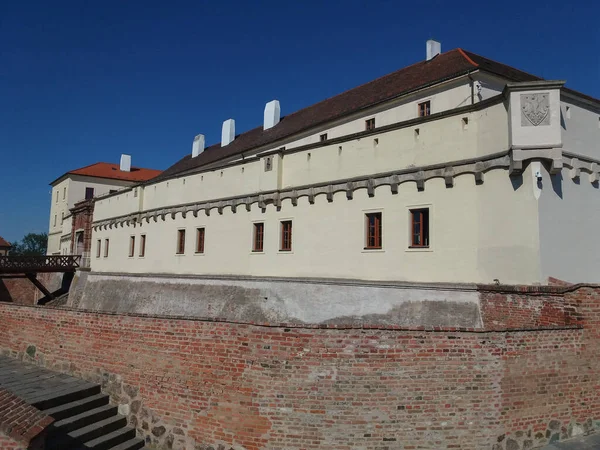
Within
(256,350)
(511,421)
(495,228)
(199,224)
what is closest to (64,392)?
(256,350)

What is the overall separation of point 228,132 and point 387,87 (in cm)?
1500

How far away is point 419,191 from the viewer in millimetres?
13047

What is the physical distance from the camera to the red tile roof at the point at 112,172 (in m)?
48.3

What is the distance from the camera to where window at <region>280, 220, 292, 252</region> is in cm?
1710

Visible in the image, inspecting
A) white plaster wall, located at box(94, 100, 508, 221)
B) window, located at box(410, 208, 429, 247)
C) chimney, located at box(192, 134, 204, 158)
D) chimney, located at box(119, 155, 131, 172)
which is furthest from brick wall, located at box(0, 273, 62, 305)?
window, located at box(410, 208, 429, 247)

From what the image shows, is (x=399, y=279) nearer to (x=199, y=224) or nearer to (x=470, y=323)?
(x=470, y=323)

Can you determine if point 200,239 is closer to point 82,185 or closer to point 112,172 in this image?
point 82,185

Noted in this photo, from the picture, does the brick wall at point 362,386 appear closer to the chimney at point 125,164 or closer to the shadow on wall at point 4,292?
the shadow on wall at point 4,292

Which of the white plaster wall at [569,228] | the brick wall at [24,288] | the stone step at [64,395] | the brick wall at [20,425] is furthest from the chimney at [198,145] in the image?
the brick wall at [20,425]

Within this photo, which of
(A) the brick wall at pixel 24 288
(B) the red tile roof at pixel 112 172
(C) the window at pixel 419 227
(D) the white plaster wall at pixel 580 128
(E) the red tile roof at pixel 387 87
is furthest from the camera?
Result: (B) the red tile roof at pixel 112 172

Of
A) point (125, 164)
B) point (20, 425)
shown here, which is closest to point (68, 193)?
point (125, 164)

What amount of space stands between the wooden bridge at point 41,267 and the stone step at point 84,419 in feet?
86.3

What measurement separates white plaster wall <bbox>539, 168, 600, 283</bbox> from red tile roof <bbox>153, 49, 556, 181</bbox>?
17.5ft

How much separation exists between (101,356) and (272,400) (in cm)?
379
